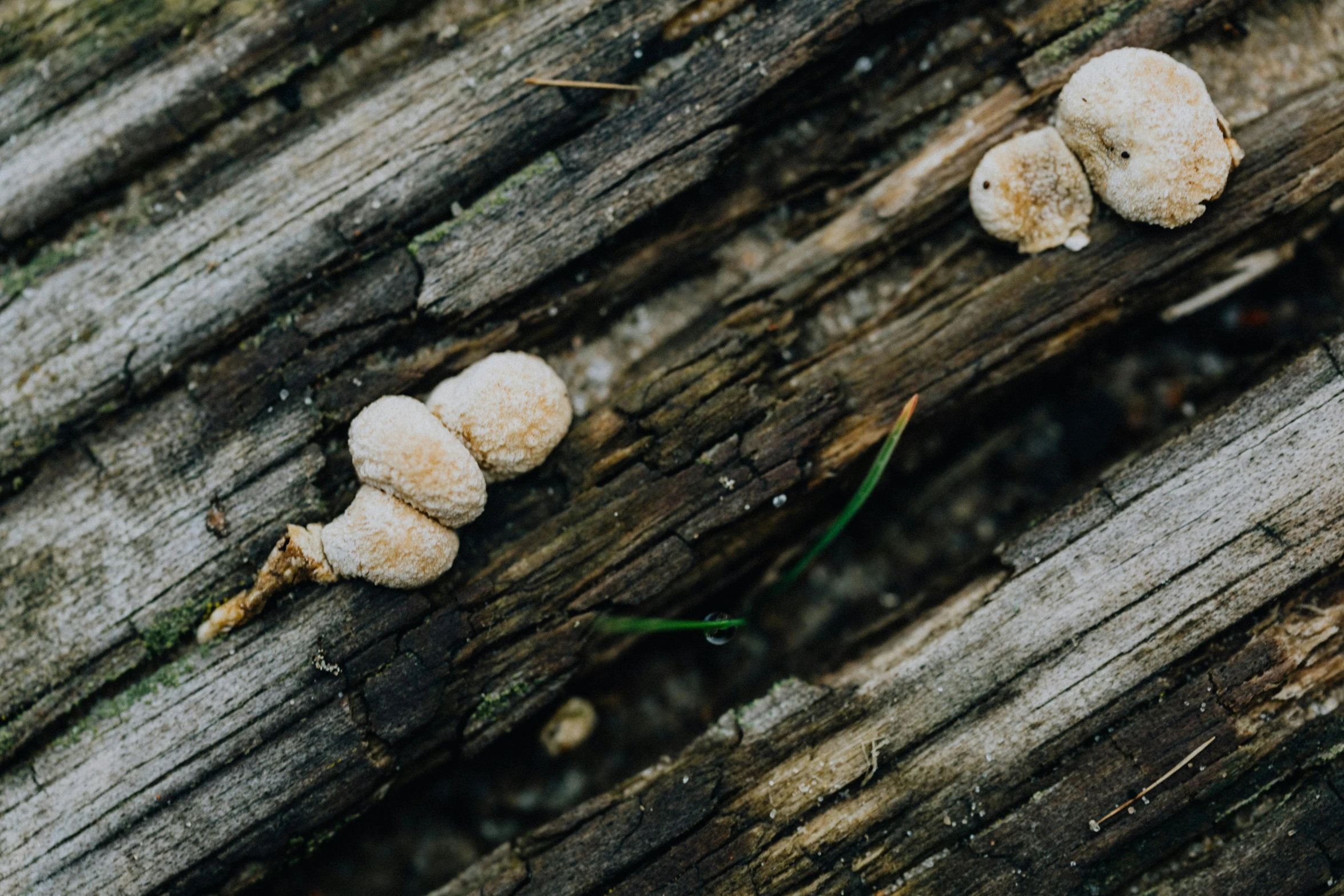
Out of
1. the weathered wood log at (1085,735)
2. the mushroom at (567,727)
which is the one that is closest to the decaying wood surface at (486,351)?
the weathered wood log at (1085,735)

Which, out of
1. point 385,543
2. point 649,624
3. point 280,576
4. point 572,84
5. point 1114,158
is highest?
point 572,84

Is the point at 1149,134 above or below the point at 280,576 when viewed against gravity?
below

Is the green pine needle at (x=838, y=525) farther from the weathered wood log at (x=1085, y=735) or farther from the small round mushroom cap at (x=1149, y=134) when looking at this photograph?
the small round mushroom cap at (x=1149, y=134)

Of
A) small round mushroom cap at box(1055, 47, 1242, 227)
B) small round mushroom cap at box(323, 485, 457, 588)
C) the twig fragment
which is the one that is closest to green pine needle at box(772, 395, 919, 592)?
small round mushroom cap at box(1055, 47, 1242, 227)

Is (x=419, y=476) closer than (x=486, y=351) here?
Yes

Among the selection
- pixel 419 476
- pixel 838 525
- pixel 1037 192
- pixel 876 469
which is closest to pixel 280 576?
pixel 419 476

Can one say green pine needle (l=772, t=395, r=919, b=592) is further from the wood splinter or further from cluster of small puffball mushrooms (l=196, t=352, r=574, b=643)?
the wood splinter

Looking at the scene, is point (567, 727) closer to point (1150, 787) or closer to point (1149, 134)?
point (1150, 787)

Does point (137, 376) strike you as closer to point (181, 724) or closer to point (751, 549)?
point (181, 724)
